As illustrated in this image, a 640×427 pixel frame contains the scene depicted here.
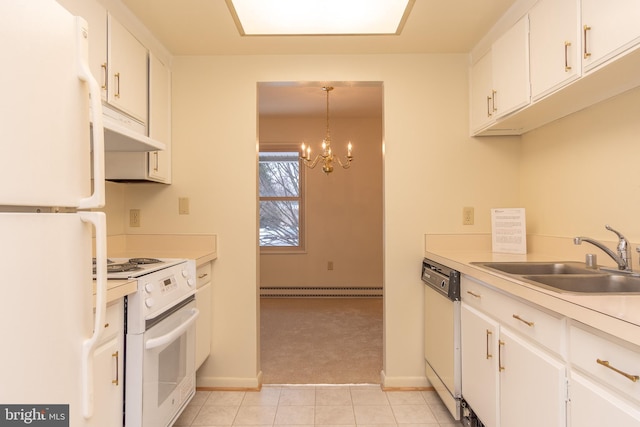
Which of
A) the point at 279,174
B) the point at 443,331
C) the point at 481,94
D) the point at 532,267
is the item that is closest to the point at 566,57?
the point at 481,94

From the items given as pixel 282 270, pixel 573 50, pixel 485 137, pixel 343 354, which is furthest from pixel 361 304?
pixel 573 50

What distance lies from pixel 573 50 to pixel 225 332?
2415 millimetres

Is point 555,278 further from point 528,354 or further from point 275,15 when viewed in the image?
point 275,15

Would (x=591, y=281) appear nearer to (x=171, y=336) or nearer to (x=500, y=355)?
(x=500, y=355)

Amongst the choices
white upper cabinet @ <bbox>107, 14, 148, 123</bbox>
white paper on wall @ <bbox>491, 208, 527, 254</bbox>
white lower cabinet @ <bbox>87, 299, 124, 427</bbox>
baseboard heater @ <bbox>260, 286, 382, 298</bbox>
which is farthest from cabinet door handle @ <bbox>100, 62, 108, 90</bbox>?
baseboard heater @ <bbox>260, 286, 382, 298</bbox>

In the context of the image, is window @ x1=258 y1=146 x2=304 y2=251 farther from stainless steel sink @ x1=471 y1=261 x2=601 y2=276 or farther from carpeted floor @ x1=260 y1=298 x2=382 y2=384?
stainless steel sink @ x1=471 y1=261 x2=601 y2=276

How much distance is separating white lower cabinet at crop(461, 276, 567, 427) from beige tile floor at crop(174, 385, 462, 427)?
44cm

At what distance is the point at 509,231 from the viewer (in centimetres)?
225

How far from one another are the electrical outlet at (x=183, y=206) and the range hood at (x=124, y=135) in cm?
54

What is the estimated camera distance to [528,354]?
129 cm

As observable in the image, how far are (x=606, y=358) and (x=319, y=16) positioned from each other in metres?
1.96

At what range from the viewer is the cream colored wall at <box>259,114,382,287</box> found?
16.7ft

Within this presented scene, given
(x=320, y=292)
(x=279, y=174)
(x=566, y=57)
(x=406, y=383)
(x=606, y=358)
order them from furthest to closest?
(x=279, y=174), (x=320, y=292), (x=406, y=383), (x=566, y=57), (x=606, y=358)

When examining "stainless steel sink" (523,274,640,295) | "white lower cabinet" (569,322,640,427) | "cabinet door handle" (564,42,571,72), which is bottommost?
"white lower cabinet" (569,322,640,427)
